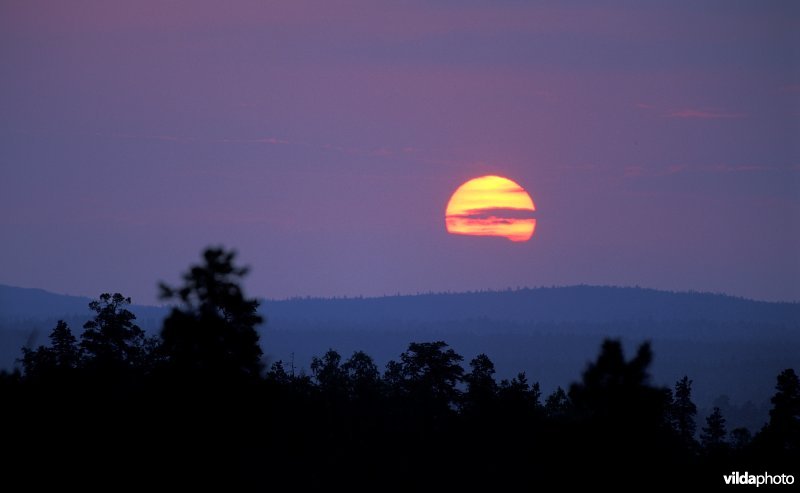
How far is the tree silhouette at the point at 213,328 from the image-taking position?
40.8 metres

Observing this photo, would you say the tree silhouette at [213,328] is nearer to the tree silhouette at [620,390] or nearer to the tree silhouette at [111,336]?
the tree silhouette at [620,390]

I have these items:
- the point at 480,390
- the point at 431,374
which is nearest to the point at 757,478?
the point at 480,390

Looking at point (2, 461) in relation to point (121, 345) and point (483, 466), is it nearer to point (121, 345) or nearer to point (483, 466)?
point (483, 466)

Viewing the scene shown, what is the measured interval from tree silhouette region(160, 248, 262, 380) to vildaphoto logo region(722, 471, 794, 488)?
20.6 metres

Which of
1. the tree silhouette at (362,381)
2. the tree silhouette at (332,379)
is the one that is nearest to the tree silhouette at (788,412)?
the tree silhouette at (362,381)

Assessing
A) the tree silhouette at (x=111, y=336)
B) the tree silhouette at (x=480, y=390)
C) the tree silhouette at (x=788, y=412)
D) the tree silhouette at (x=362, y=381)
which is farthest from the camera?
the tree silhouette at (x=362, y=381)

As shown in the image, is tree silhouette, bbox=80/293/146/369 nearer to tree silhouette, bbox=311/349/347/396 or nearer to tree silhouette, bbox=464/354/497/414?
tree silhouette, bbox=311/349/347/396

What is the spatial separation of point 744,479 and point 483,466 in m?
17.7

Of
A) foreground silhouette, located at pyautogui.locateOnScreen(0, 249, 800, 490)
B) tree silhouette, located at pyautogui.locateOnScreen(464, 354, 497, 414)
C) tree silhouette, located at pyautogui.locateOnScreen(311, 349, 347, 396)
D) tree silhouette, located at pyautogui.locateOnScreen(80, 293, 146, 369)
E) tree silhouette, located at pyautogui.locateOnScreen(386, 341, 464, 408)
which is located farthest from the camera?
tree silhouette, located at pyautogui.locateOnScreen(311, 349, 347, 396)

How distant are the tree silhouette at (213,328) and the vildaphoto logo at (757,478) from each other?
20.6 meters

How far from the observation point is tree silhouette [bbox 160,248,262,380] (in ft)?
134

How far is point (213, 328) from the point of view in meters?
40.8

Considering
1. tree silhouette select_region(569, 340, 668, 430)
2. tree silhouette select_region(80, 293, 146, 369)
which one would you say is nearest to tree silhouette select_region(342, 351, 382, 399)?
tree silhouette select_region(80, 293, 146, 369)

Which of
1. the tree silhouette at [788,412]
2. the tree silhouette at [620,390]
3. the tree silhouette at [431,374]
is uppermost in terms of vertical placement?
the tree silhouette at [431,374]
